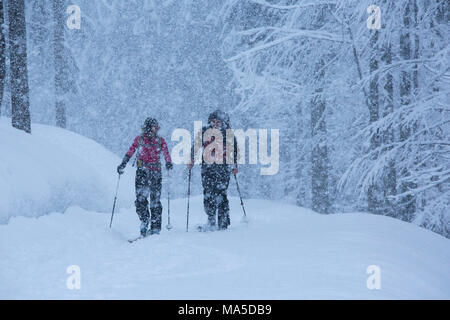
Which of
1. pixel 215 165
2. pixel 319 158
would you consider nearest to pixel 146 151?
pixel 215 165

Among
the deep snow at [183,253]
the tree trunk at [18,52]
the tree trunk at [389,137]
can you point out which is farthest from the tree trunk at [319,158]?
the tree trunk at [18,52]

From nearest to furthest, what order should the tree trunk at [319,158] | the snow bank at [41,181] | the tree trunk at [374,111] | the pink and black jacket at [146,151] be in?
the snow bank at [41,181] < the pink and black jacket at [146,151] < the tree trunk at [374,111] < the tree trunk at [319,158]

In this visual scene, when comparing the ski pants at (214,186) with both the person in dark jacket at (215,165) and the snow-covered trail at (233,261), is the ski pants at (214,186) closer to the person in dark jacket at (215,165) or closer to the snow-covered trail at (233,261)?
the person in dark jacket at (215,165)

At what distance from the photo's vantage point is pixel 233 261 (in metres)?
5.24

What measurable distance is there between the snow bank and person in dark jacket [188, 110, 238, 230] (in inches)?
109

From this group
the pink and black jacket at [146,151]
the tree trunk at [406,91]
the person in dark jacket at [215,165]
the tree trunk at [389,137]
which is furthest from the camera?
the tree trunk at [389,137]

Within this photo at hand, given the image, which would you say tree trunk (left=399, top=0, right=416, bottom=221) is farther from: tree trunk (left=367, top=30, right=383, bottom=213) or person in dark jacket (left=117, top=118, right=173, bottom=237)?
person in dark jacket (left=117, top=118, right=173, bottom=237)

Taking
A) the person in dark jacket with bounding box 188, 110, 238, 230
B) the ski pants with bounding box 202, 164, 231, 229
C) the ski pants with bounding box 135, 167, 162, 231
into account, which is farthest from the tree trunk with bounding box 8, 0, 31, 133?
the ski pants with bounding box 202, 164, 231, 229

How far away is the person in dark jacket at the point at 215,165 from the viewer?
8.39 metres

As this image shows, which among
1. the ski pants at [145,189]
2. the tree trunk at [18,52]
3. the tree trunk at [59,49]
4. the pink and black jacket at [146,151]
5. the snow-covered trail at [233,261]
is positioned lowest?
the snow-covered trail at [233,261]

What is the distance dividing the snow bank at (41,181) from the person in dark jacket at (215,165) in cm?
277

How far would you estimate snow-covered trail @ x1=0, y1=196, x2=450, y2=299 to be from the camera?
3950mm
